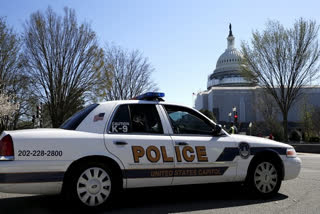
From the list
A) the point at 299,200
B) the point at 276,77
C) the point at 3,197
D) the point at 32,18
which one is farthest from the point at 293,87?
the point at 3,197

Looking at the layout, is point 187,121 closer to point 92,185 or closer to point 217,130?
point 217,130

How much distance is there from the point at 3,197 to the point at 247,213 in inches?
159

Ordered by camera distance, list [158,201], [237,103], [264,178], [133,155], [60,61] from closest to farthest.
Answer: [133,155] < [158,201] < [264,178] < [60,61] < [237,103]

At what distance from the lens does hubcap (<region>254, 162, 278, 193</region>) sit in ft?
17.3

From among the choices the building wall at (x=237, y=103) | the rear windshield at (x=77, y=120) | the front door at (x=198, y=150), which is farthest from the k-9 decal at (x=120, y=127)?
the building wall at (x=237, y=103)

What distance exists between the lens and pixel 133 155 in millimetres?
4488

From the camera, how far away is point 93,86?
77.5ft

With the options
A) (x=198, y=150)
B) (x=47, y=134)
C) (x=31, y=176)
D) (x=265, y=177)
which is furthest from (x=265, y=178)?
(x=31, y=176)

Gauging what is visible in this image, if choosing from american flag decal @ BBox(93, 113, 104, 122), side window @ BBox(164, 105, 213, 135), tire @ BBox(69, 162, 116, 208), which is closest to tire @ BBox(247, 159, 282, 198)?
side window @ BBox(164, 105, 213, 135)

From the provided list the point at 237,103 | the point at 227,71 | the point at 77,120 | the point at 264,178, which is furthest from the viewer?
the point at 227,71

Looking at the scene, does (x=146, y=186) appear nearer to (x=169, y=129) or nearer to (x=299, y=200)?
(x=169, y=129)

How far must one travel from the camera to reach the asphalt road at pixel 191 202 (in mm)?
4466

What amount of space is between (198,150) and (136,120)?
1.06m

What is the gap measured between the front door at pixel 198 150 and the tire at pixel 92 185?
1.03m
